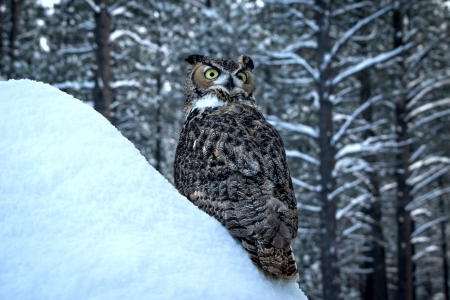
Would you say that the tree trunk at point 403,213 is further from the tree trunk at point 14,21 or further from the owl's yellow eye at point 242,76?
the tree trunk at point 14,21

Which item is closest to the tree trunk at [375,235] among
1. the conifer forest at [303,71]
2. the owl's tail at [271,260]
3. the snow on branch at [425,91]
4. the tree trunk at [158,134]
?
the conifer forest at [303,71]

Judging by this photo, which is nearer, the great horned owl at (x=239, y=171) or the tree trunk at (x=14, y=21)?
the great horned owl at (x=239, y=171)

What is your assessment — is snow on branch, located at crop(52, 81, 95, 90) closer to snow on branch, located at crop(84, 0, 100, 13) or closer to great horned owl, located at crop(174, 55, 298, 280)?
snow on branch, located at crop(84, 0, 100, 13)

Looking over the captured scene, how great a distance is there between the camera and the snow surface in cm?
131

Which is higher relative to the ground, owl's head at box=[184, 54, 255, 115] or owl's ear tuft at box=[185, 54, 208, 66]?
owl's ear tuft at box=[185, 54, 208, 66]

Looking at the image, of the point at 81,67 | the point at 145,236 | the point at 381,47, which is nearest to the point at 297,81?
the point at 381,47

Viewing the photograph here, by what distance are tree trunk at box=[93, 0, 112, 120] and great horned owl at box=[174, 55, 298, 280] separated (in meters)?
7.47

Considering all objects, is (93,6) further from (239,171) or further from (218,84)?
(239,171)

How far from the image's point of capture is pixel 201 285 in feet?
4.72

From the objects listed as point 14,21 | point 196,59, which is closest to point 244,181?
point 196,59

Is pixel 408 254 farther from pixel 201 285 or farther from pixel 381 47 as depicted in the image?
pixel 201 285

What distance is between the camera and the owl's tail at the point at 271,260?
190 centimetres

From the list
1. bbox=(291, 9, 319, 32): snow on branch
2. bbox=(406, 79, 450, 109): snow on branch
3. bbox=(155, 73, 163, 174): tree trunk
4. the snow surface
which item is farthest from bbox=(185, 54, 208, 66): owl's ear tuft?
bbox=(155, 73, 163, 174): tree trunk

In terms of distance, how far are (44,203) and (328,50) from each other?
397 inches
